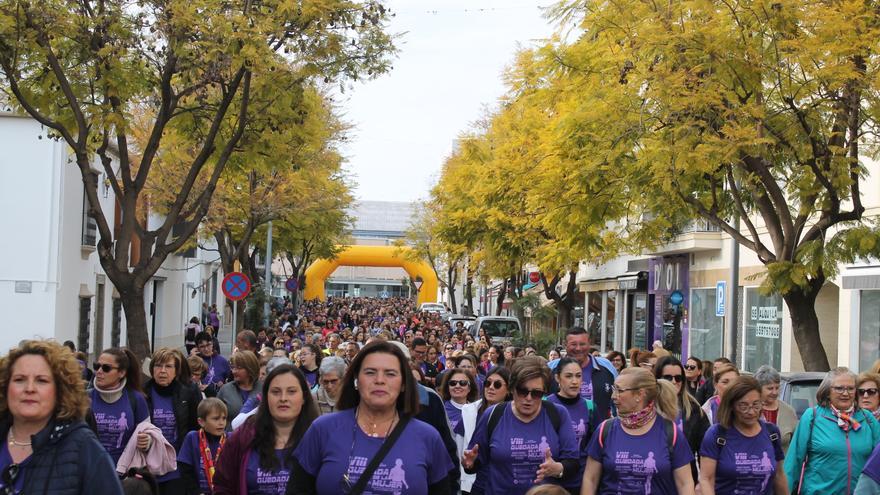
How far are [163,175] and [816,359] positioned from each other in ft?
62.1

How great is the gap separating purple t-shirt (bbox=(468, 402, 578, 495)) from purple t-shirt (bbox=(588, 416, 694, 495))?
620mm

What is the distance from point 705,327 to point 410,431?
2815cm

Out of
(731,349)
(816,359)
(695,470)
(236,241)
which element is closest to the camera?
(695,470)

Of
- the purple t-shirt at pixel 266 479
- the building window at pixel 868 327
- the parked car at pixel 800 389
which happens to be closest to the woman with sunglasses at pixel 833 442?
the parked car at pixel 800 389

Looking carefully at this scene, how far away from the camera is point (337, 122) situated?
33.1 m

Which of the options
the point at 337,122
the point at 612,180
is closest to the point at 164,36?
the point at 612,180

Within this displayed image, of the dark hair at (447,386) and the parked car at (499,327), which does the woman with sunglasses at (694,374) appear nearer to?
the dark hair at (447,386)

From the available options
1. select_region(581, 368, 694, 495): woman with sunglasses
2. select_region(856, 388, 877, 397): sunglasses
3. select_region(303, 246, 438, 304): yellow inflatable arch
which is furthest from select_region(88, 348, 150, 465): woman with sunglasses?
select_region(303, 246, 438, 304): yellow inflatable arch

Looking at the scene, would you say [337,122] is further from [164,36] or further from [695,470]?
[695,470]

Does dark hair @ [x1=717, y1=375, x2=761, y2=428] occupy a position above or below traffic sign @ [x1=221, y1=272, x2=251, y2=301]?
below

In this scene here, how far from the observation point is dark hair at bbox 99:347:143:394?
8.30m

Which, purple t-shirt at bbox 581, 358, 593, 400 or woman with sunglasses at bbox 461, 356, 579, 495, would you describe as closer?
woman with sunglasses at bbox 461, 356, 579, 495

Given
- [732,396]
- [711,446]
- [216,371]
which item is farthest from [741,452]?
[216,371]

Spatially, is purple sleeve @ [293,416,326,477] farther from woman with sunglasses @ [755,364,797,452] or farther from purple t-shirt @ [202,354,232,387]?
purple t-shirt @ [202,354,232,387]
